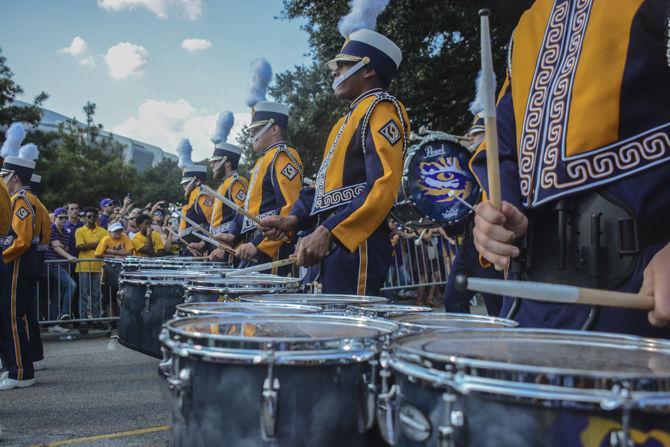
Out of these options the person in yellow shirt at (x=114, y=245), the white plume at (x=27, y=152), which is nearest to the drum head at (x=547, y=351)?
the white plume at (x=27, y=152)

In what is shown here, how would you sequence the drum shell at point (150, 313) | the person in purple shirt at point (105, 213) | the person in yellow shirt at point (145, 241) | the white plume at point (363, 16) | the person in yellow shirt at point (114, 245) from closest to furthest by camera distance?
the drum shell at point (150, 313) → the white plume at point (363, 16) → the person in yellow shirt at point (114, 245) → the person in yellow shirt at point (145, 241) → the person in purple shirt at point (105, 213)

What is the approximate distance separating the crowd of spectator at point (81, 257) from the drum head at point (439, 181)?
6.64 m

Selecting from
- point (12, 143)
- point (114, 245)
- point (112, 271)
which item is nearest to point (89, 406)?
point (12, 143)

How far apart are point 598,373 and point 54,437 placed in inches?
165

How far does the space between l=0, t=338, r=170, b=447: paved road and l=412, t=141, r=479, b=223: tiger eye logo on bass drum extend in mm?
2172

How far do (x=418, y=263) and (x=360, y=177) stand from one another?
8.92 m

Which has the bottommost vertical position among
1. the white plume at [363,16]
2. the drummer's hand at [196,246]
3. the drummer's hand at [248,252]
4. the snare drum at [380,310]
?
the snare drum at [380,310]

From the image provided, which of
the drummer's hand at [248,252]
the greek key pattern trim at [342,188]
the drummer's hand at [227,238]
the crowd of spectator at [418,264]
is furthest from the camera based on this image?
the crowd of spectator at [418,264]

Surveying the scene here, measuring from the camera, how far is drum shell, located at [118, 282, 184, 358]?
425 centimetres

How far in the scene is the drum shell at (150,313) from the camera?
425 cm

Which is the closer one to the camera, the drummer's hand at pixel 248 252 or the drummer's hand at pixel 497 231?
the drummer's hand at pixel 497 231

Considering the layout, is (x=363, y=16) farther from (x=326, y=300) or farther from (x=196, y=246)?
(x=196, y=246)

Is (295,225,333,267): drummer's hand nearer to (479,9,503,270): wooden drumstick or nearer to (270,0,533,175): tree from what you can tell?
(479,9,503,270): wooden drumstick

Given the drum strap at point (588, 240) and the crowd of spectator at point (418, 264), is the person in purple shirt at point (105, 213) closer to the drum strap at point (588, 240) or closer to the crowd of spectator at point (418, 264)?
the crowd of spectator at point (418, 264)
